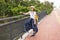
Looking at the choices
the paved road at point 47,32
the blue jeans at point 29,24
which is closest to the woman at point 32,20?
the blue jeans at point 29,24

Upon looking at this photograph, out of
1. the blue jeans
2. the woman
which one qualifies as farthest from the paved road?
the woman

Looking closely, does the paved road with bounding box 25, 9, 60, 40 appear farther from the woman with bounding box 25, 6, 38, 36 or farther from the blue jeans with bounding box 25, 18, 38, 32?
the woman with bounding box 25, 6, 38, 36

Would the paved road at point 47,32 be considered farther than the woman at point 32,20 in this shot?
Yes

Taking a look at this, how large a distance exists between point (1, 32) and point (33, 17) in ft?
17.5

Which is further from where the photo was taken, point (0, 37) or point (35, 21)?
point (35, 21)

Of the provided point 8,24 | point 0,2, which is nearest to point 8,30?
point 8,24

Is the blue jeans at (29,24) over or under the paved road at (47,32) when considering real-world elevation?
over

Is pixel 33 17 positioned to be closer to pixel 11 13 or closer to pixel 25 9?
pixel 11 13

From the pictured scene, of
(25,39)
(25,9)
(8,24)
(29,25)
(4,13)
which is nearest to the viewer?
(8,24)

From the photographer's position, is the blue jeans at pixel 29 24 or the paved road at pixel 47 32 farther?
the paved road at pixel 47 32

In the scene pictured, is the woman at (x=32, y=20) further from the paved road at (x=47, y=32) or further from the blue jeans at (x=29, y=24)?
the paved road at (x=47, y=32)

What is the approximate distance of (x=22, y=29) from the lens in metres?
13.3

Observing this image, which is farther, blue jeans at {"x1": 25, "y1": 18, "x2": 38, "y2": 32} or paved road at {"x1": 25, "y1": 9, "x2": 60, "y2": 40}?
paved road at {"x1": 25, "y1": 9, "x2": 60, "y2": 40}

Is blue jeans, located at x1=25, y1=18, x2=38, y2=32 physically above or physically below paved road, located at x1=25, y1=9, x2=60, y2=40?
above
